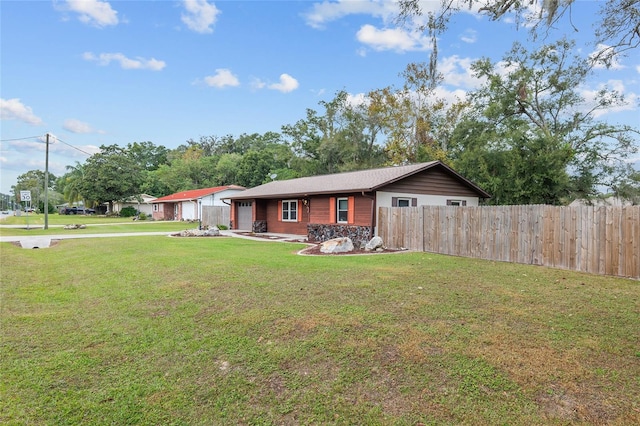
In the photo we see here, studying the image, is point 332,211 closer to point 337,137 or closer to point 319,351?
point 319,351

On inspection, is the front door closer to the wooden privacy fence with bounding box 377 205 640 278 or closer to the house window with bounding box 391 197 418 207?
the house window with bounding box 391 197 418 207

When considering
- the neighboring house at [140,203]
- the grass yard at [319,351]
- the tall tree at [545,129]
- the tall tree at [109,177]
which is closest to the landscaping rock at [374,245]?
the grass yard at [319,351]

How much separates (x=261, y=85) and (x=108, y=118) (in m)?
11.1

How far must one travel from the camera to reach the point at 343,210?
52.5ft

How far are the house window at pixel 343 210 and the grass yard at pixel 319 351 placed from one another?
8.90 m

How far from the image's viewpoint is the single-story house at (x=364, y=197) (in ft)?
47.5

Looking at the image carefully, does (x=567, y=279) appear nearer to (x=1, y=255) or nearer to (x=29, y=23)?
(x=1, y=255)

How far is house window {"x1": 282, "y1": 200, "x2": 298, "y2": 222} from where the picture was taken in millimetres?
19731

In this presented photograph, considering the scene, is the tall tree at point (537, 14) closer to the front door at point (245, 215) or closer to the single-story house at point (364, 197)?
the single-story house at point (364, 197)

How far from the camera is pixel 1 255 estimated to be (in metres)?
10.4

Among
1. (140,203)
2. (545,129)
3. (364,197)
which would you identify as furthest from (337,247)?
(140,203)

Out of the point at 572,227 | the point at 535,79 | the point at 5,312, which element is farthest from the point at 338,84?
the point at 5,312

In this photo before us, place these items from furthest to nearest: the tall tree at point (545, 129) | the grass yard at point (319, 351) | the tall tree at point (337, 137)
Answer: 1. the tall tree at point (337, 137)
2. the tall tree at point (545, 129)
3. the grass yard at point (319, 351)

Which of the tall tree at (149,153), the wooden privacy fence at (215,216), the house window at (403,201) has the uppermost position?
the tall tree at (149,153)
